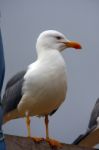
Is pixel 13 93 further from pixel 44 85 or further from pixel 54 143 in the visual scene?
pixel 54 143

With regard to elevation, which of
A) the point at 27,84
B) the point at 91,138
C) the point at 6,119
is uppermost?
the point at 27,84

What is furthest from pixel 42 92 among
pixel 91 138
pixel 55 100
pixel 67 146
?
pixel 91 138

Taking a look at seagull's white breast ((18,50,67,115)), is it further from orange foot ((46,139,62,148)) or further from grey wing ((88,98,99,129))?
grey wing ((88,98,99,129))

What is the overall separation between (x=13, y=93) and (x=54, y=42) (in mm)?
383

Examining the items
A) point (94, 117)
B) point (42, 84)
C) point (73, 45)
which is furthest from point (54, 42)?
point (94, 117)

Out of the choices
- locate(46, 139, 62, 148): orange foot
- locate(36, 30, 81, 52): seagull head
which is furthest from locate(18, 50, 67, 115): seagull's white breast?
locate(46, 139, 62, 148): orange foot

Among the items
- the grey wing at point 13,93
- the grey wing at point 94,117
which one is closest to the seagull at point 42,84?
the grey wing at point 13,93

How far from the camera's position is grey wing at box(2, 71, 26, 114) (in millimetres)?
3527

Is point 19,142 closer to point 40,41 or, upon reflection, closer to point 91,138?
point 40,41

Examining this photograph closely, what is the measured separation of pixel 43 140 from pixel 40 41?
2.17 ft

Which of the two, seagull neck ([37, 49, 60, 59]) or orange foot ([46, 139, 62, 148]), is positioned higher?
seagull neck ([37, 49, 60, 59])

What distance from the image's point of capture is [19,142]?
3033 mm

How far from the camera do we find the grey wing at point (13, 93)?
3.53 meters

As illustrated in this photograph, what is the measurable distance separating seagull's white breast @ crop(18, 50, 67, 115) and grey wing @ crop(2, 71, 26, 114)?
2.2 inches
